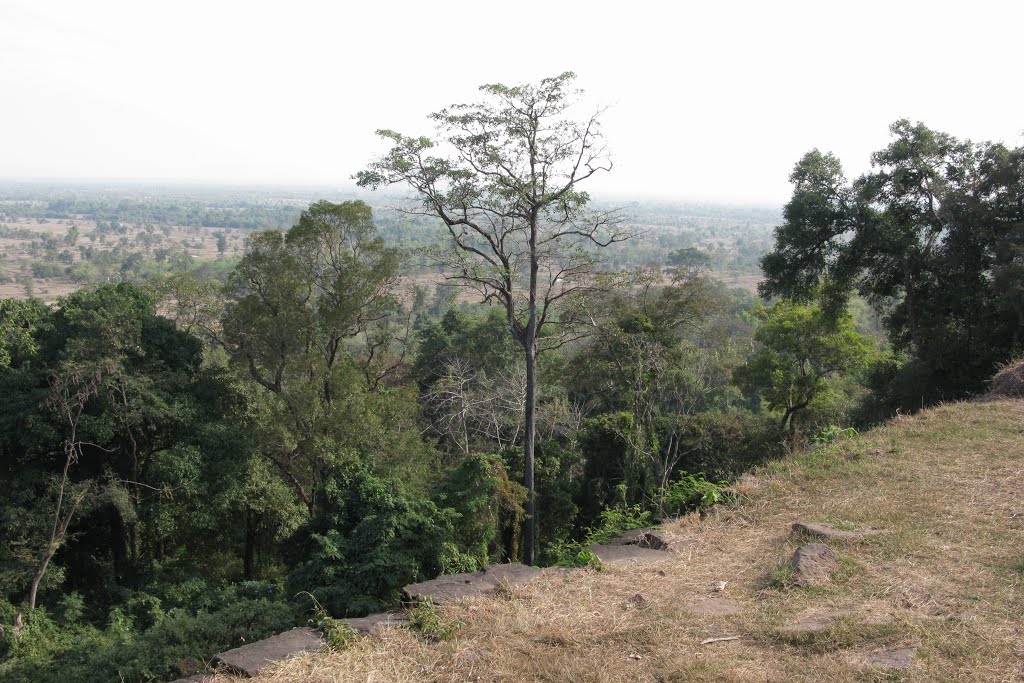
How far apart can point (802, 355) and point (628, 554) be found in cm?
1273

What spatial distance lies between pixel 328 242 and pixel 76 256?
65110mm

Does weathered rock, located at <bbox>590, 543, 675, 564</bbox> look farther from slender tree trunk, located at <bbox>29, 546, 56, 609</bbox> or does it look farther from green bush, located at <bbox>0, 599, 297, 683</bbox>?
slender tree trunk, located at <bbox>29, 546, 56, 609</bbox>

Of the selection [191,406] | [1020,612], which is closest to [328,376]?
[191,406]

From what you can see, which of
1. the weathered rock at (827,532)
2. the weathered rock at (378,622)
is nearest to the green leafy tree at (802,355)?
the weathered rock at (827,532)

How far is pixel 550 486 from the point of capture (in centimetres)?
1307

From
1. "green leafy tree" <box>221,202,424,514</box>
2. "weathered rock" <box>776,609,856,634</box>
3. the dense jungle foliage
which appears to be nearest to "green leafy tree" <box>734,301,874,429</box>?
the dense jungle foliage

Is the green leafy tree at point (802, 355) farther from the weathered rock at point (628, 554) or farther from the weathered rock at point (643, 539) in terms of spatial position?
the weathered rock at point (628, 554)

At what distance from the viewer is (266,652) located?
3619 millimetres

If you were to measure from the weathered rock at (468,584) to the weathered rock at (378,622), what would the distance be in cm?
17

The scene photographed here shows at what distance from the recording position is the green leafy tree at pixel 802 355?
52.7 ft

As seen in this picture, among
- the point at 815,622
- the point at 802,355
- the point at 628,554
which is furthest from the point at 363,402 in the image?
the point at 802,355

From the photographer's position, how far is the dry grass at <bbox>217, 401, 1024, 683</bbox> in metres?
3.32

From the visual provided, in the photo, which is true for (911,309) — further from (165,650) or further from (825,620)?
(165,650)

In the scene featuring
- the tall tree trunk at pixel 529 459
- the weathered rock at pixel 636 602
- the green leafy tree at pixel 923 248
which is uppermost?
the green leafy tree at pixel 923 248
